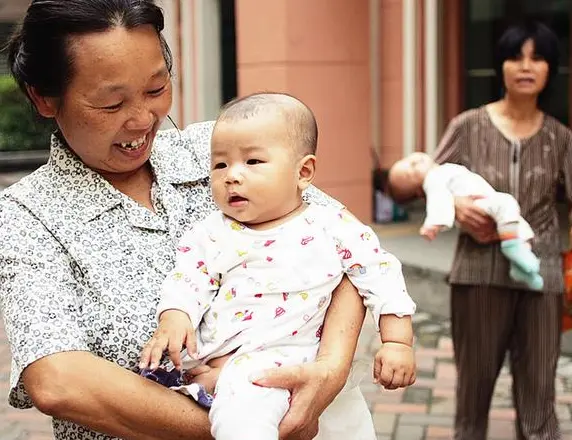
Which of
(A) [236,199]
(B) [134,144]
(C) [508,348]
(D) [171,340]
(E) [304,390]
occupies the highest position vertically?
(B) [134,144]

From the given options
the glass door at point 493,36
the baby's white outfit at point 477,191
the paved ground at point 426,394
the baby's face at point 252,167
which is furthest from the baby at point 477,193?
the glass door at point 493,36

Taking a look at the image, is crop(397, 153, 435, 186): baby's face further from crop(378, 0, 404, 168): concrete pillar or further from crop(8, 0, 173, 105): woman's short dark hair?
crop(378, 0, 404, 168): concrete pillar

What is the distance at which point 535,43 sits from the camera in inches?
158

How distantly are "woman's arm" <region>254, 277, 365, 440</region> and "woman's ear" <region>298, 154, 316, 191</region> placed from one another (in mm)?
226

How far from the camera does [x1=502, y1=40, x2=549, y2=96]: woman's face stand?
157 inches

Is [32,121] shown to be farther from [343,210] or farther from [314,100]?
[314,100]

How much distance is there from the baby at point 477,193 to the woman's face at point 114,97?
5.73 feet

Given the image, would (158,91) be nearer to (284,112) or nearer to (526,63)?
(284,112)

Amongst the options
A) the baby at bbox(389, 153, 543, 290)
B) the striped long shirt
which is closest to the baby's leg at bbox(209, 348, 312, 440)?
the baby at bbox(389, 153, 543, 290)

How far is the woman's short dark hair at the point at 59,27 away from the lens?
197cm

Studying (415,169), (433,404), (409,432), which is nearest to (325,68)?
(433,404)

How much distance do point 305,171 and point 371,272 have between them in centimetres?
26

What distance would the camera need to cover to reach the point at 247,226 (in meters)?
2.09

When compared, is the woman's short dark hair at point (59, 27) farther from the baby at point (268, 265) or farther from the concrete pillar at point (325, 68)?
the concrete pillar at point (325, 68)
